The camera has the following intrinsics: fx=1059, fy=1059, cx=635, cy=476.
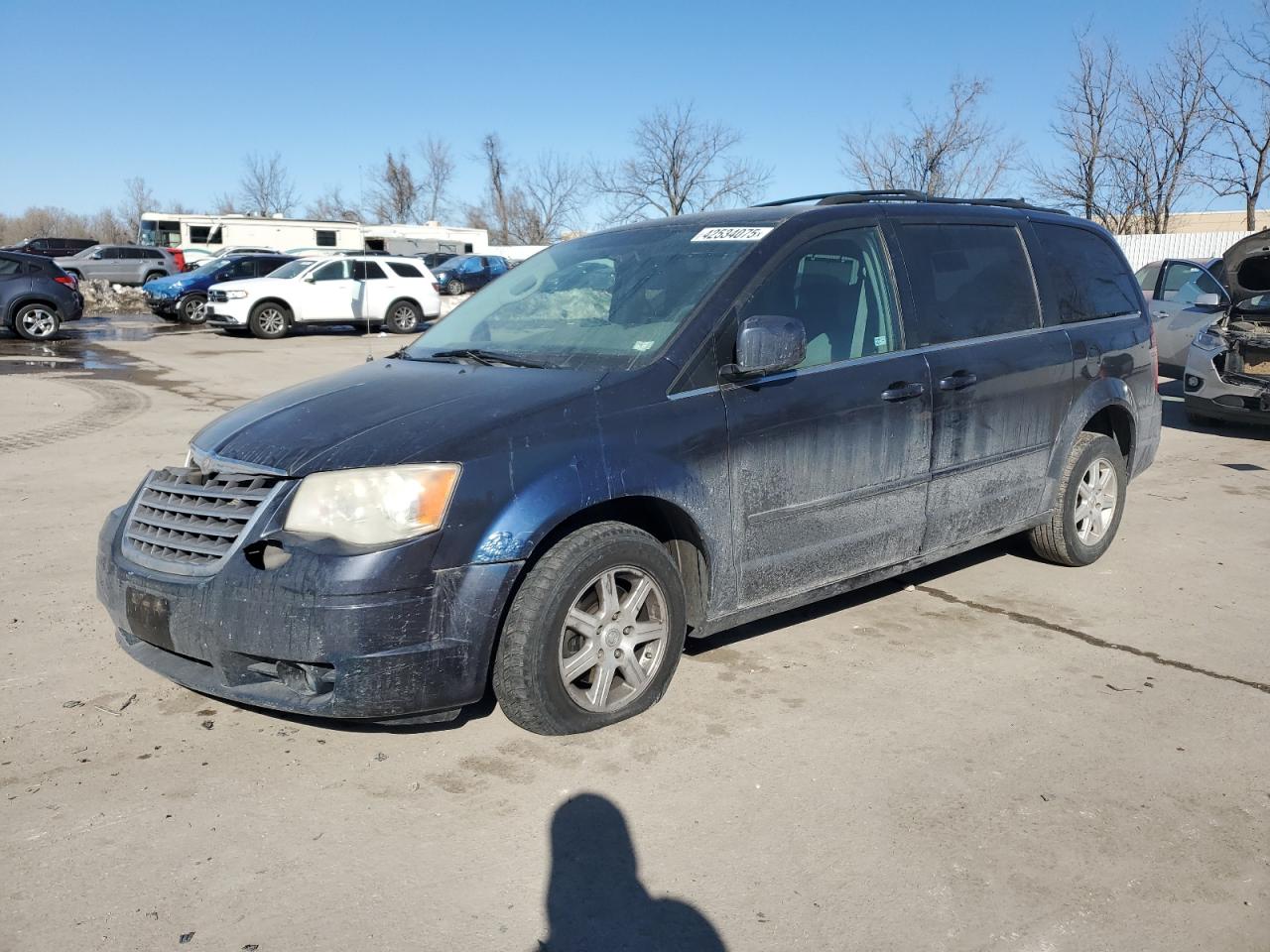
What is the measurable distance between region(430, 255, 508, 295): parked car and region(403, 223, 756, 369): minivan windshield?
3143 centimetres

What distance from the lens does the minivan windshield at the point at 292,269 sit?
22.5 metres

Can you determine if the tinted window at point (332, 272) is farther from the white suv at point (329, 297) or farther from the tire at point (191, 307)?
the tire at point (191, 307)

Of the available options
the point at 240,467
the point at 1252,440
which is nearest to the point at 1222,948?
the point at 240,467

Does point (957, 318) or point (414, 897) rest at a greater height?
point (957, 318)

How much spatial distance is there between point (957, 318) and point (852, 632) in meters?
1.52

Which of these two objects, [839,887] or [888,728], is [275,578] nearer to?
[839,887]

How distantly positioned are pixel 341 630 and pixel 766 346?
5.87ft

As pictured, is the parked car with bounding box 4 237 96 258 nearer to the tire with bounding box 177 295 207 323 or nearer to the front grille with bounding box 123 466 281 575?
the tire with bounding box 177 295 207 323

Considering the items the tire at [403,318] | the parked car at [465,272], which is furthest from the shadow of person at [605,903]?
the parked car at [465,272]

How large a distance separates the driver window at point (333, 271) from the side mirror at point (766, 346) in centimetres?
2011

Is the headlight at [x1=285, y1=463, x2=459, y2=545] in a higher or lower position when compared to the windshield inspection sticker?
lower

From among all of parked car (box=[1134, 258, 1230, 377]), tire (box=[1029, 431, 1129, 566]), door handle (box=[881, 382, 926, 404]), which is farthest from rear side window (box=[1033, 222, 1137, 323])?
parked car (box=[1134, 258, 1230, 377])

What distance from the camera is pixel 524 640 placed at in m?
3.46

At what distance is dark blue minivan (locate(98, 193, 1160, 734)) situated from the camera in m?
3.33
